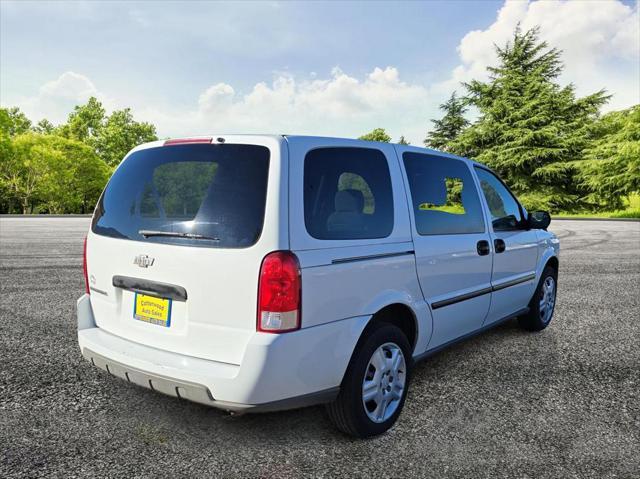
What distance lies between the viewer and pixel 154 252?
2.70 m

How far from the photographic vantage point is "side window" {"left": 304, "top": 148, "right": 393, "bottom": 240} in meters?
2.62

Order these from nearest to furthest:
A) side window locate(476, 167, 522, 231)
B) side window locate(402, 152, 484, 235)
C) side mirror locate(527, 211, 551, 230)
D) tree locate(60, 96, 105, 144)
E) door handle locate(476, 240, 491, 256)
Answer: side window locate(402, 152, 484, 235), door handle locate(476, 240, 491, 256), side window locate(476, 167, 522, 231), side mirror locate(527, 211, 551, 230), tree locate(60, 96, 105, 144)

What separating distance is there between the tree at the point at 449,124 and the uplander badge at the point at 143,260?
48.7 meters

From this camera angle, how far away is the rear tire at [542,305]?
5.13 m

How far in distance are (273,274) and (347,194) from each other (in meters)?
0.89

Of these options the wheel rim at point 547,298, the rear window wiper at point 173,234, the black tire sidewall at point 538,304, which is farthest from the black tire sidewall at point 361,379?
the wheel rim at point 547,298

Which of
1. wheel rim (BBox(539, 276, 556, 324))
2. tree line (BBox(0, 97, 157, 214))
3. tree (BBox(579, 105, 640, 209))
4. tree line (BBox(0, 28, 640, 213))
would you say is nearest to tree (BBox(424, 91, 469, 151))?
tree line (BBox(0, 28, 640, 213))

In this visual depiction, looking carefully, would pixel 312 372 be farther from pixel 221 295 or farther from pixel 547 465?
pixel 547 465

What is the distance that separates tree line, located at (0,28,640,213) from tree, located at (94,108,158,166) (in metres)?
9.75

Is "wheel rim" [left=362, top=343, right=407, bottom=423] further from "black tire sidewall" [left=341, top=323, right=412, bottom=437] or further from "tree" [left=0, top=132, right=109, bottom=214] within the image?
"tree" [left=0, top=132, right=109, bottom=214]

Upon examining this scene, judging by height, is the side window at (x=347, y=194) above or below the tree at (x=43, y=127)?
below

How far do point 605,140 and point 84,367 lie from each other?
45295mm

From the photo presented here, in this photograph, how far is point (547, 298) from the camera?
5359mm

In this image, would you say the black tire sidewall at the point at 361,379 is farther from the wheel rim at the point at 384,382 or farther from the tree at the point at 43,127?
the tree at the point at 43,127
